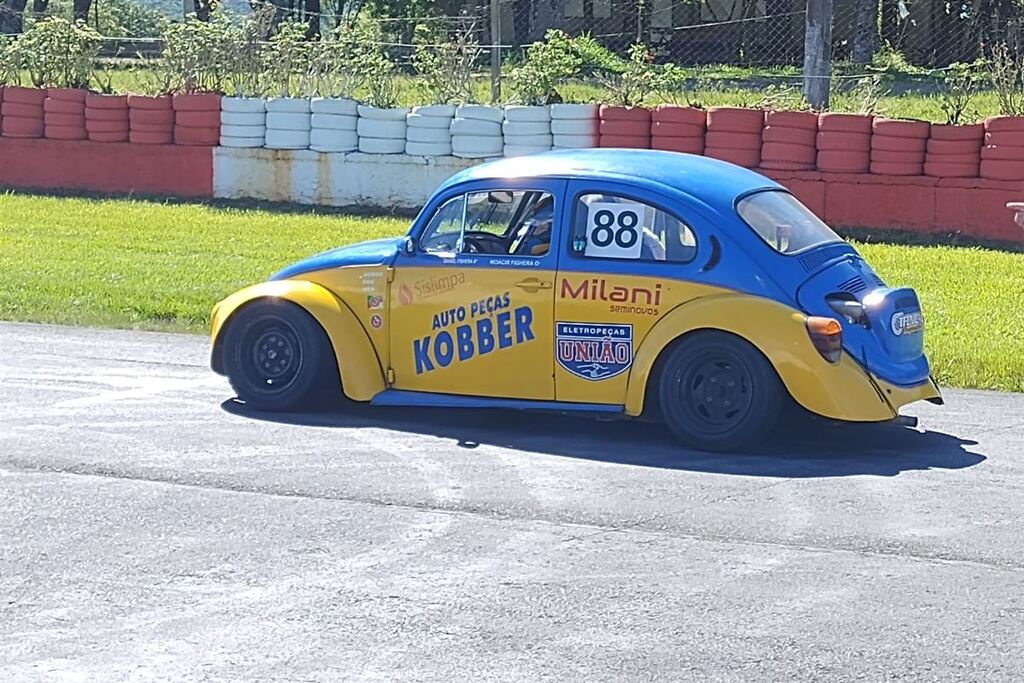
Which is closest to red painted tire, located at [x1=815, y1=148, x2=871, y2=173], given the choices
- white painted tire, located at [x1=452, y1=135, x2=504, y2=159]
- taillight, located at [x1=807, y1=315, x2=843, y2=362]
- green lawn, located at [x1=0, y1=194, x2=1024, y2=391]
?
green lawn, located at [x1=0, y1=194, x2=1024, y2=391]

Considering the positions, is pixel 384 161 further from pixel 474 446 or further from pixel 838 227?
pixel 474 446

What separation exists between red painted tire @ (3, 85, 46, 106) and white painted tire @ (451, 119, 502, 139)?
20.1 feet

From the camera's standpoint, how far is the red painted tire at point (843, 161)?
18.1 m

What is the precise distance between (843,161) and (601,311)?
10.4 m

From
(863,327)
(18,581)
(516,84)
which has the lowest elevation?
(18,581)

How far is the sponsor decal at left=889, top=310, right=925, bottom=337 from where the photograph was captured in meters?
8.33

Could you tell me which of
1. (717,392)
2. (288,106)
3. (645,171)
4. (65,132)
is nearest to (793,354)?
(717,392)

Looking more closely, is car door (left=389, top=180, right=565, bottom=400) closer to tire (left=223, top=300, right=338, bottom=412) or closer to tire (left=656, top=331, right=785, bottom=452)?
tire (left=223, top=300, right=338, bottom=412)

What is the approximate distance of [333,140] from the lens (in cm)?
2091

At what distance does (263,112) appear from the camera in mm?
21203

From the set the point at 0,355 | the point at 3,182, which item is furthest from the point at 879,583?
the point at 3,182

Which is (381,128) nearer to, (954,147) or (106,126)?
(106,126)

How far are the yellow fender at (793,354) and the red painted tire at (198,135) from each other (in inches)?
565

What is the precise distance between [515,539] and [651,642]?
4.37 ft
